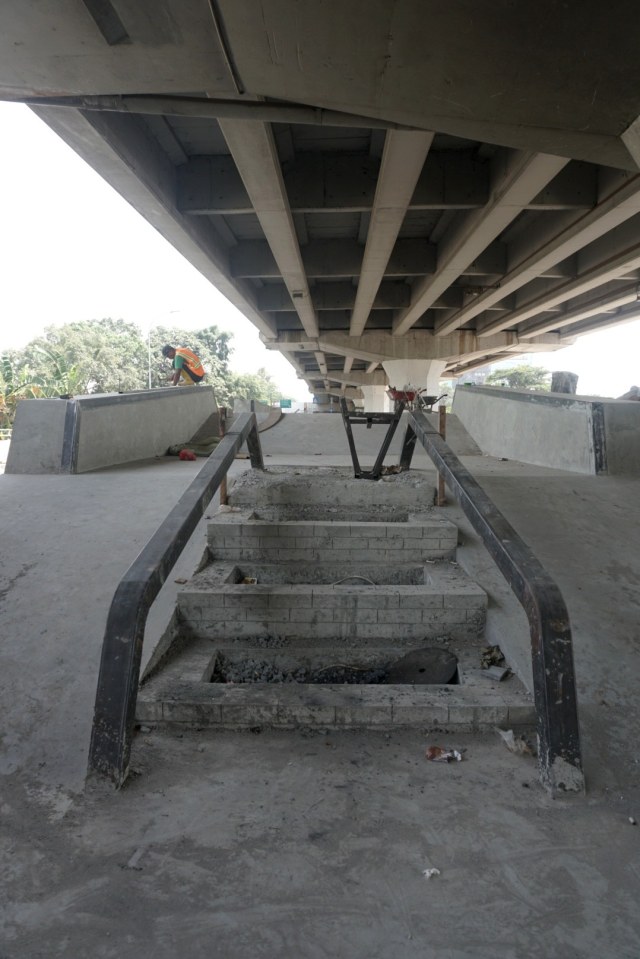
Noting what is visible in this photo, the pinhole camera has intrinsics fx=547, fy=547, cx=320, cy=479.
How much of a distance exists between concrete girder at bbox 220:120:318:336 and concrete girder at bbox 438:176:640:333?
13.8 ft

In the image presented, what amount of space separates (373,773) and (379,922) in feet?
2.28

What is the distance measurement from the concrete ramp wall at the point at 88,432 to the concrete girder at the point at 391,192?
4201 millimetres

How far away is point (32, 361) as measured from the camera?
43.2 m

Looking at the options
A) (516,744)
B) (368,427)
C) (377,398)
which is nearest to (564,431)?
(368,427)

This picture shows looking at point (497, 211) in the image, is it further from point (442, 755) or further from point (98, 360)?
point (98, 360)

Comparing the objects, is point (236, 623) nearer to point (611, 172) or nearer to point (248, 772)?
point (248, 772)

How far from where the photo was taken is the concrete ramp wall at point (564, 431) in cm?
610

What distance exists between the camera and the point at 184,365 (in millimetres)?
11195

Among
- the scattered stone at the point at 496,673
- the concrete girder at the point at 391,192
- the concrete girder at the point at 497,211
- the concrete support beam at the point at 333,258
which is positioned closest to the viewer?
the scattered stone at the point at 496,673

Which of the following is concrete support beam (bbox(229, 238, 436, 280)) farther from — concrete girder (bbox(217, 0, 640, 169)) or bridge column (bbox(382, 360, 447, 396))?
bridge column (bbox(382, 360, 447, 396))

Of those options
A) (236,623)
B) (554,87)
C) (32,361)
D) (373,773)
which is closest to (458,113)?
(554,87)

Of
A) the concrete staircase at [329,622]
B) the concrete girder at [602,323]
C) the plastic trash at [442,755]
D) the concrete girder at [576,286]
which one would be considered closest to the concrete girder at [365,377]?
the concrete girder at [602,323]

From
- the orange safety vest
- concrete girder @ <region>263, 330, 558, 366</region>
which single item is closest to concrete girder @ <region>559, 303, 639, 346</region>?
concrete girder @ <region>263, 330, 558, 366</region>

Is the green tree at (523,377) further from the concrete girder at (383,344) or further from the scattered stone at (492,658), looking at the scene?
the scattered stone at (492,658)
